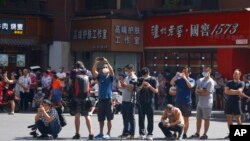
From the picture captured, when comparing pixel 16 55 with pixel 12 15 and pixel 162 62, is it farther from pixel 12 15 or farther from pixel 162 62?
pixel 162 62

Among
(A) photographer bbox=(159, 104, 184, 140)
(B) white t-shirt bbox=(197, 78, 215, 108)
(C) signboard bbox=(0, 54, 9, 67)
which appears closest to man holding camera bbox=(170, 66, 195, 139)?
(B) white t-shirt bbox=(197, 78, 215, 108)

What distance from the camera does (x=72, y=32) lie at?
1516 inches

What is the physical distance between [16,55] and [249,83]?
15363 mm

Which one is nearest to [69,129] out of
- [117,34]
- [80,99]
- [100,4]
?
[80,99]

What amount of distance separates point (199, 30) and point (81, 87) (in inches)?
692

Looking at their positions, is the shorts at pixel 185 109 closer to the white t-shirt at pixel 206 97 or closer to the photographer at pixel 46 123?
the white t-shirt at pixel 206 97

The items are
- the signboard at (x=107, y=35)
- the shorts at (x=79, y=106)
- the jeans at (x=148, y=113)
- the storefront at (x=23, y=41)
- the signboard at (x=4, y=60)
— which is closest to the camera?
the shorts at (x=79, y=106)

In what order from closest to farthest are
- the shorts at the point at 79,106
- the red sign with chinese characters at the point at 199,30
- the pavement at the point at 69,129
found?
1. the shorts at the point at 79,106
2. the pavement at the point at 69,129
3. the red sign with chinese characters at the point at 199,30

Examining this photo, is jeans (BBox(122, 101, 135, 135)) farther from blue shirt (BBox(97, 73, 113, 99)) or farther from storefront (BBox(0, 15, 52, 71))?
storefront (BBox(0, 15, 52, 71))

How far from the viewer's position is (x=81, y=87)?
18000 mm

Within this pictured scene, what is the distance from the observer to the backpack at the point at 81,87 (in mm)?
17984

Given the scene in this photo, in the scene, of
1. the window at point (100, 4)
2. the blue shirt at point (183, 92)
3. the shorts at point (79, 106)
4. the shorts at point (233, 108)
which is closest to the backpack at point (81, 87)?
the shorts at point (79, 106)

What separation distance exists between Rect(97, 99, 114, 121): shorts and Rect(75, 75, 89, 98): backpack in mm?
449

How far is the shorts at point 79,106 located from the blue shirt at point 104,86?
487 millimetres
